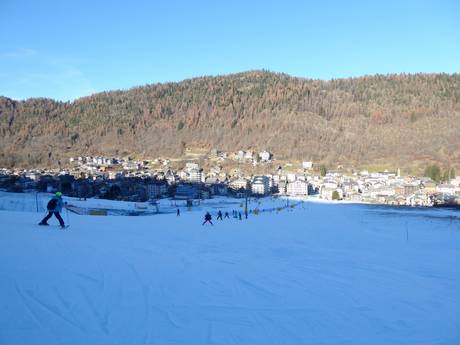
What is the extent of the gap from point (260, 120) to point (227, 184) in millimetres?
68940

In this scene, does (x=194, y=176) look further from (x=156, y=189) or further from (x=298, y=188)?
(x=298, y=188)

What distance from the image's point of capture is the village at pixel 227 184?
5842cm

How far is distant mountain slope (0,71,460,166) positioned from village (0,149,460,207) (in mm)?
15689

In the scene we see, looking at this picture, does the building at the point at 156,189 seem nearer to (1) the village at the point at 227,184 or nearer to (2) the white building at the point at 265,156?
(1) the village at the point at 227,184

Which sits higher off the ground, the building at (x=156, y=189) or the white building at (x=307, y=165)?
the white building at (x=307, y=165)

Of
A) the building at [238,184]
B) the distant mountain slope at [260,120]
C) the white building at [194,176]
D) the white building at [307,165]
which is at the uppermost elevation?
the distant mountain slope at [260,120]

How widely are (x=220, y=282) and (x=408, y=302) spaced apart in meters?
2.77

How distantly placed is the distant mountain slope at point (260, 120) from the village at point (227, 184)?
15689mm

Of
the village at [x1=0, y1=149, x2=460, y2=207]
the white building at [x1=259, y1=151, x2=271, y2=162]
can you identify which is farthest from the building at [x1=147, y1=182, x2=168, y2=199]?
the white building at [x1=259, y1=151, x2=271, y2=162]

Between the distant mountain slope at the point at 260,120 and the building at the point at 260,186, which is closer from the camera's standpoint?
the building at the point at 260,186

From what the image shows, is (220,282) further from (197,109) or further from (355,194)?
(197,109)

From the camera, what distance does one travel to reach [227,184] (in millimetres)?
77375

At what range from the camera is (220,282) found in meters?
6.50

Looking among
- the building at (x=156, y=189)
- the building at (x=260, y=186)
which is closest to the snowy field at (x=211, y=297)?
the building at (x=156, y=189)
